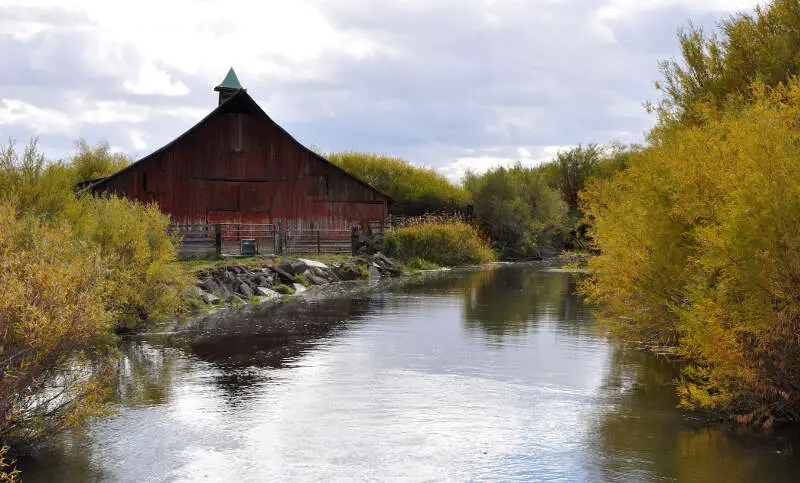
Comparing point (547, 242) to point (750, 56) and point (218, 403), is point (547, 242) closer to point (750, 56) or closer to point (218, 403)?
point (750, 56)

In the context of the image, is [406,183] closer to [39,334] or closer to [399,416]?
[399,416]

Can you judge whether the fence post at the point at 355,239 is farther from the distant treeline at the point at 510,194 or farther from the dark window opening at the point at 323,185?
the distant treeline at the point at 510,194

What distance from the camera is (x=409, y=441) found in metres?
11.7

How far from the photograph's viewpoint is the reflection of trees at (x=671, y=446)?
10500 mm

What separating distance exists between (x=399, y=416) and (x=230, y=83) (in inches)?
1946

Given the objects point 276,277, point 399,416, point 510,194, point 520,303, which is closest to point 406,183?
point 510,194

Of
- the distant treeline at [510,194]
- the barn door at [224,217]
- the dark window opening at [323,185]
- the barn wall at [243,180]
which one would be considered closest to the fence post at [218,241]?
the barn door at [224,217]

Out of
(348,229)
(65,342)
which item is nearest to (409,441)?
(65,342)

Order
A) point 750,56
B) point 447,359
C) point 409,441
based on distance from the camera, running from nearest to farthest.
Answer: point 409,441 < point 447,359 < point 750,56

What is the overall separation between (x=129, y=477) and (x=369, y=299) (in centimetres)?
2093

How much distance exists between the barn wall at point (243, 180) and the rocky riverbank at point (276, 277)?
5.82m

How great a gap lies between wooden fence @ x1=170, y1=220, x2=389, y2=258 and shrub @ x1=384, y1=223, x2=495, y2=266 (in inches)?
65.3

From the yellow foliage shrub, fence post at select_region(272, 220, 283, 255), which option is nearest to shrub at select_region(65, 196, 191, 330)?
the yellow foliage shrub

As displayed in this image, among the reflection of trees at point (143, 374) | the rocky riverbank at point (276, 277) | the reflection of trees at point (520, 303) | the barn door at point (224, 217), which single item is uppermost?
the barn door at point (224, 217)
